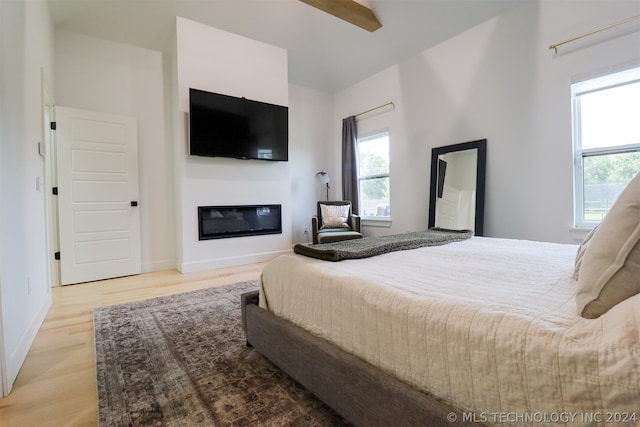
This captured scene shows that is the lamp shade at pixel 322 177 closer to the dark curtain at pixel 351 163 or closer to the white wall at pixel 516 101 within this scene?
the dark curtain at pixel 351 163

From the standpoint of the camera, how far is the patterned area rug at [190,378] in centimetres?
125

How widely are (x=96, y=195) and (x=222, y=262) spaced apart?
5.61ft

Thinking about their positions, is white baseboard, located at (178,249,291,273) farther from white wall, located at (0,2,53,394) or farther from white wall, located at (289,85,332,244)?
white wall, located at (0,2,53,394)

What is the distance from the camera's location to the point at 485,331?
2.55ft

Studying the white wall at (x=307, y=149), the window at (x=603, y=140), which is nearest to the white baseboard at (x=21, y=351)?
the white wall at (x=307, y=149)

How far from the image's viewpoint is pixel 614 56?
2.72 meters

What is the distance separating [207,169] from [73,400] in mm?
3029

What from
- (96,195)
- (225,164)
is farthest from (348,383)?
(96,195)

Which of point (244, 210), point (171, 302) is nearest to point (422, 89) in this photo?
point (244, 210)

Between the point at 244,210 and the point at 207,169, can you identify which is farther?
the point at 244,210

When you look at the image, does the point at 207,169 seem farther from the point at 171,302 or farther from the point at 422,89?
the point at 422,89

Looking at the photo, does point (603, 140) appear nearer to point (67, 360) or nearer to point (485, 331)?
point (485, 331)

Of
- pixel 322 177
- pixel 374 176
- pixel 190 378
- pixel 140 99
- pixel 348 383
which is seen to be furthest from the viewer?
pixel 322 177

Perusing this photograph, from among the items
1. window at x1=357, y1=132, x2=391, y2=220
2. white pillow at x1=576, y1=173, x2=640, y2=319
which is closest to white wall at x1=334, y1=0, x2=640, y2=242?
window at x1=357, y1=132, x2=391, y2=220
